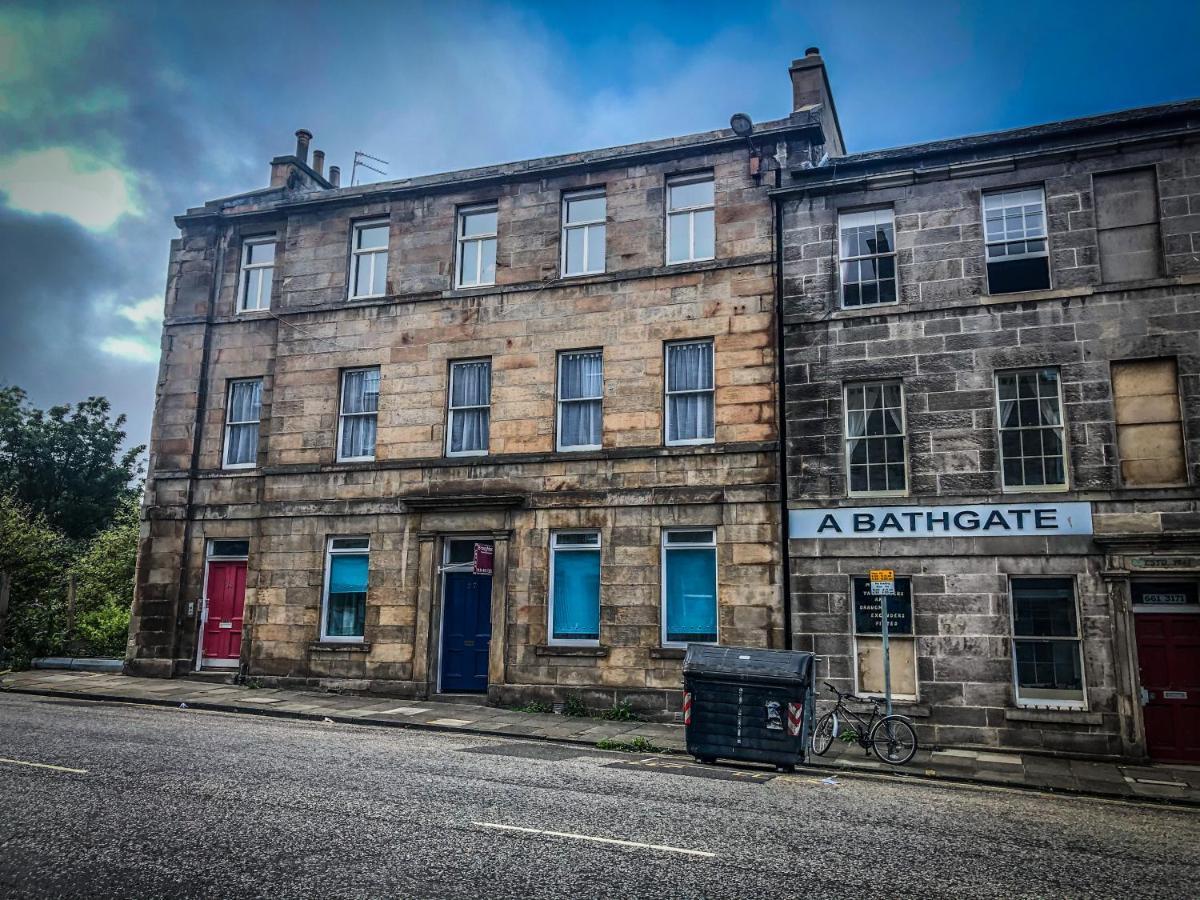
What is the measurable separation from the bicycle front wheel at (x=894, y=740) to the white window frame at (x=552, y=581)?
5.71m

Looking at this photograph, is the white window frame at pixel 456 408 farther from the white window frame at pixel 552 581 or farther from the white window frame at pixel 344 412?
the white window frame at pixel 552 581

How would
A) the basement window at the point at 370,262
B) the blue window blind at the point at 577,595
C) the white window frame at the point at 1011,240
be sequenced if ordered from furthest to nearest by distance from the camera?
the basement window at the point at 370,262, the blue window blind at the point at 577,595, the white window frame at the point at 1011,240

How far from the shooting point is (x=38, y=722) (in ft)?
43.3

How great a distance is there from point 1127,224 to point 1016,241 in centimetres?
175

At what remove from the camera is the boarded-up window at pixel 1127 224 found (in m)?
15.2

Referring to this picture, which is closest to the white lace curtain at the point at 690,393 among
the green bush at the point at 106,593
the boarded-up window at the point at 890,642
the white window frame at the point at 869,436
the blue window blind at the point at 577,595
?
the white window frame at the point at 869,436

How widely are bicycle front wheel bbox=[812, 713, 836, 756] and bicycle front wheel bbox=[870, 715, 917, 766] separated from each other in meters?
0.61

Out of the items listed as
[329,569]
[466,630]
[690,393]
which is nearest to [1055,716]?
[690,393]

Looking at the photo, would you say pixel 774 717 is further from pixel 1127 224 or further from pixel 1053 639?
pixel 1127 224

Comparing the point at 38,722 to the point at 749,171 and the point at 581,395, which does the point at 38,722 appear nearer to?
the point at 581,395

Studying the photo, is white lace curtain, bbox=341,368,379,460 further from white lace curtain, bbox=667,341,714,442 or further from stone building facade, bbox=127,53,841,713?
white lace curtain, bbox=667,341,714,442

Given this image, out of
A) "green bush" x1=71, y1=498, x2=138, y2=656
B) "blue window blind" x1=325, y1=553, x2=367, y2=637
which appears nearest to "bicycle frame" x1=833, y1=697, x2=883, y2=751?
"blue window blind" x1=325, y1=553, x2=367, y2=637

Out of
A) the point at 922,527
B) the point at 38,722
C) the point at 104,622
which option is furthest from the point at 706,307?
the point at 104,622

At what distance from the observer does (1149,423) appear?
582 inches
